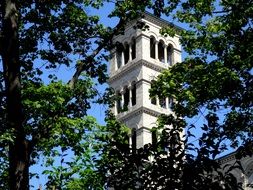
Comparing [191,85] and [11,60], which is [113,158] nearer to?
[11,60]

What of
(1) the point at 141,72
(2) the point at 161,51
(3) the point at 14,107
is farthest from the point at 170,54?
(3) the point at 14,107

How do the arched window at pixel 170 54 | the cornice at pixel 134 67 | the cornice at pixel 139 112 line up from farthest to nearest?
the arched window at pixel 170 54
the cornice at pixel 134 67
the cornice at pixel 139 112

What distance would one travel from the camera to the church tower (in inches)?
1978

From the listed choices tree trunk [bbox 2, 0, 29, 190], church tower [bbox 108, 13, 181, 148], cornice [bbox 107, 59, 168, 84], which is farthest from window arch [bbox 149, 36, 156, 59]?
tree trunk [bbox 2, 0, 29, 190]

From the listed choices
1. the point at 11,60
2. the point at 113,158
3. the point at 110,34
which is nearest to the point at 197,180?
the point at 113,158

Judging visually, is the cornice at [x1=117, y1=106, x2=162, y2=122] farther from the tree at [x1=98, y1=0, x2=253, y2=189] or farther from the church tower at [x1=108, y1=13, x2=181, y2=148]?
the tree at [x1=98, y1=0, x2=253, y2=189]

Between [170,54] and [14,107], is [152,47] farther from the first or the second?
[14,107]

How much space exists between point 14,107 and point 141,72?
40149 mm

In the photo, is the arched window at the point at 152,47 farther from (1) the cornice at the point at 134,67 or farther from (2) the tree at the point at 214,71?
(2) the tree at the point at 214,71

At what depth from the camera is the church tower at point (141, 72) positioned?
165 feet

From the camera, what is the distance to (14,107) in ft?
40.9

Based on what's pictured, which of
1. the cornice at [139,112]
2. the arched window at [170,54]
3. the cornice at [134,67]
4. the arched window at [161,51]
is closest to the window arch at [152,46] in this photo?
the arched window at [161,51]

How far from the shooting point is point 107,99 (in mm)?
19484

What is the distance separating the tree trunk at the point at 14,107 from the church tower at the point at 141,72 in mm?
35831
